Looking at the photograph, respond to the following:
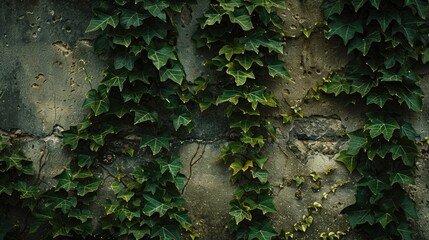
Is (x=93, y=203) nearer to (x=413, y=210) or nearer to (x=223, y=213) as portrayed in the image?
(x=223, y=213)

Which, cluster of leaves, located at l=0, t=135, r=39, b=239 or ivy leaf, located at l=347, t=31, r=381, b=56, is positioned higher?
ivy leaf, located at l=347, t=31, r=381, b=56

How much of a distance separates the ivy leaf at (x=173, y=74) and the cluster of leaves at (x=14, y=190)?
103 centimetres

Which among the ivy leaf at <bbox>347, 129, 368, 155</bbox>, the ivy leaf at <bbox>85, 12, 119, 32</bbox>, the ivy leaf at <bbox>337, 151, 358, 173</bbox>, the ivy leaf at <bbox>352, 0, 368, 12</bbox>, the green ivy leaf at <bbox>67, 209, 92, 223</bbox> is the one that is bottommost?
the green ivy leaf at <bbox>67, 209, 92, 223</bbox>

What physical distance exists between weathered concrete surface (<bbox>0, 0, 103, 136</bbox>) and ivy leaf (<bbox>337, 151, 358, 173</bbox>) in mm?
1581

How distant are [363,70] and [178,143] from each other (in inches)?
47.6

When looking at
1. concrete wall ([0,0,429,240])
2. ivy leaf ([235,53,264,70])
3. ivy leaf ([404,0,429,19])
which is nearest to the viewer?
ivy leaf ([404,0,429,19])

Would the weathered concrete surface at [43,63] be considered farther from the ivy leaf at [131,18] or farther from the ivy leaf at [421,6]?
the ivy leaf at [421,6]

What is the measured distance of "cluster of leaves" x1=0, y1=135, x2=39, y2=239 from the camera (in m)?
4.12

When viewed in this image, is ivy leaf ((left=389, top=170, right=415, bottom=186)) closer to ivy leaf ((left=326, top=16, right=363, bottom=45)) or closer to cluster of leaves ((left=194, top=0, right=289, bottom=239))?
cluster of leaves ((left=194, top=0, right=289, bottom=239))

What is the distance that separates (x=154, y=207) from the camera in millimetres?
4012

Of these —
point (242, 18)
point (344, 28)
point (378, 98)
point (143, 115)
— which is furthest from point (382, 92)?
point (143, 115)

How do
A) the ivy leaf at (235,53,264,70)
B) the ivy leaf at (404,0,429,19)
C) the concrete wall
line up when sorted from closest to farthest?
the ivy leaf at (404,0,429,19), the ivy leaf at (235,53,264,70), the concrete wall

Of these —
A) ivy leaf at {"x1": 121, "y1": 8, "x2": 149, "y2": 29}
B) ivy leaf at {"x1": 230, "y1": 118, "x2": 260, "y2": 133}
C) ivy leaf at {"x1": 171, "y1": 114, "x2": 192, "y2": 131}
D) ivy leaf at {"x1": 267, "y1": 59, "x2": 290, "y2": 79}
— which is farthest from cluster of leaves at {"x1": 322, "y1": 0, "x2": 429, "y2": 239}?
ivy leaf at {"x1": 121, "y1": 8, "x2": 149, "y2": 29}

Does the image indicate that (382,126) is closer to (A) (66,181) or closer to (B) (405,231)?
(B) (405,231)
